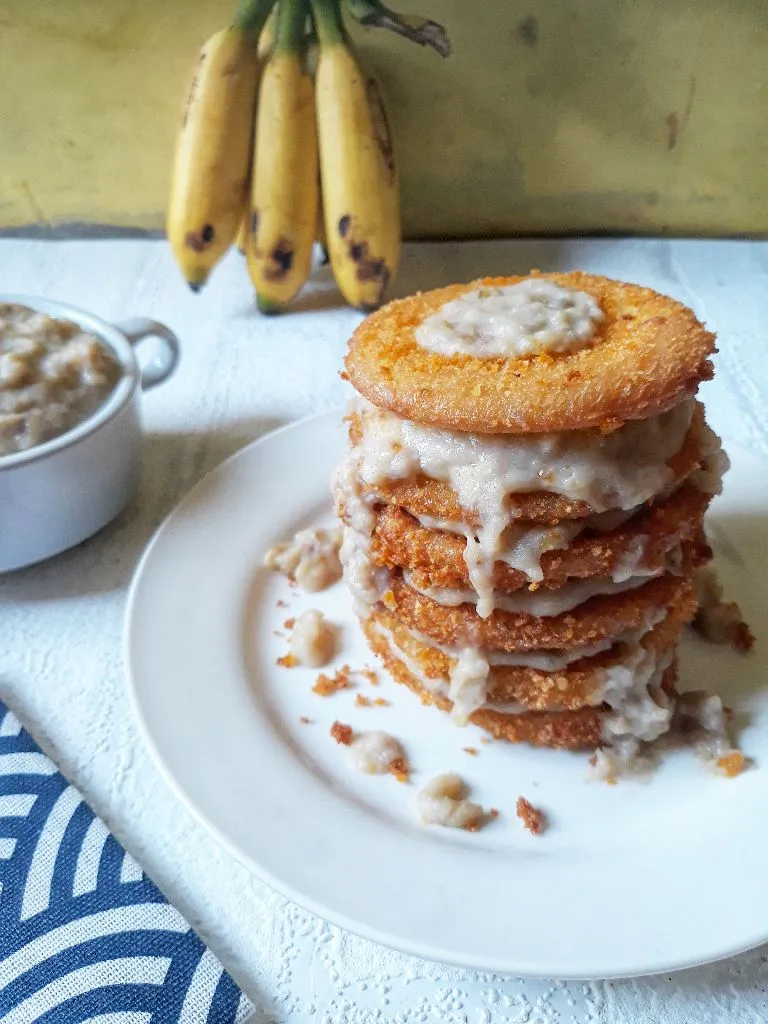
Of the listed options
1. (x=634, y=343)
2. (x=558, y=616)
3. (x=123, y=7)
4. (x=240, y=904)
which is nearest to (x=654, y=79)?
(x=123, y=7)

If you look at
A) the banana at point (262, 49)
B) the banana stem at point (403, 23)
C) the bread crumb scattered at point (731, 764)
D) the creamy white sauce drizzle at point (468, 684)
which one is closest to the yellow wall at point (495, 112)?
the banana stem at point (403, 23)

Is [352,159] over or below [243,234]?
over

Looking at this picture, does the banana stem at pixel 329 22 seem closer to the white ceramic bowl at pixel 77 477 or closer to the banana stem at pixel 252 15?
the banana stem at pixel 252 15

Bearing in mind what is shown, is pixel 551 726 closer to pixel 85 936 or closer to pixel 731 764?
pixel 731 764

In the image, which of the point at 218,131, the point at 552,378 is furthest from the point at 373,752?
the point at 218,131

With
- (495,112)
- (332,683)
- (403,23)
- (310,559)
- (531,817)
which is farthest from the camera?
(495,112)
